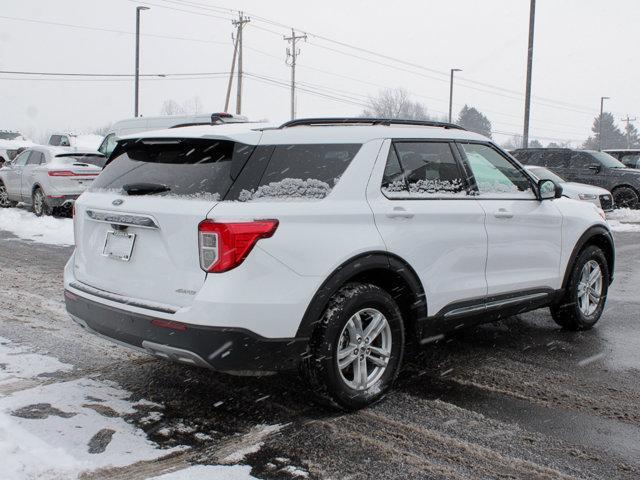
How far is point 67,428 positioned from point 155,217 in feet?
4.05

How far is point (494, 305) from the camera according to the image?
491cm

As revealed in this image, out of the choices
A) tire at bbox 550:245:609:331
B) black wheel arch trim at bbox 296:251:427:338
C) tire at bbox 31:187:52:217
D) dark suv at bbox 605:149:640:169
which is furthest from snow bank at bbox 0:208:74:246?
dark suv at bbox 605:149:640:169

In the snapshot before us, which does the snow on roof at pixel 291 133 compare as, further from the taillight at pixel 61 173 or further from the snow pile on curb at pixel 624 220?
the snow pile on curb at pixel 624 220

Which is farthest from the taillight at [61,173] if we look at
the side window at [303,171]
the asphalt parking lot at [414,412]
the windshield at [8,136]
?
the windshield at [8,136]

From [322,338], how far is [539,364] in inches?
84.0

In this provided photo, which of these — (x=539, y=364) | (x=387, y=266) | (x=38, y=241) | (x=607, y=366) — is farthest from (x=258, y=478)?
(x=38, y=241)

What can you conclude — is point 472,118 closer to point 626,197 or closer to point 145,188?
point 626,197

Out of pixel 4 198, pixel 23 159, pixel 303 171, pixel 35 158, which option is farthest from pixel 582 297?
pixel 4 198

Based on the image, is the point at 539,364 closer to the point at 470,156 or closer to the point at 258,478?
the point at 470,156

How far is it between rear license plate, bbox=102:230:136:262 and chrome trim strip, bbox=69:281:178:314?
22 centimetres

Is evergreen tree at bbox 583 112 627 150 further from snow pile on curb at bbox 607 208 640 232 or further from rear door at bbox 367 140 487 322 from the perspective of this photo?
rear door at bbox 367 140 487 322

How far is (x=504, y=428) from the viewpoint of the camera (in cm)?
380

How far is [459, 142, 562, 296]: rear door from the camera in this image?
490cm

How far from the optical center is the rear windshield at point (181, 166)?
3.66 metres
